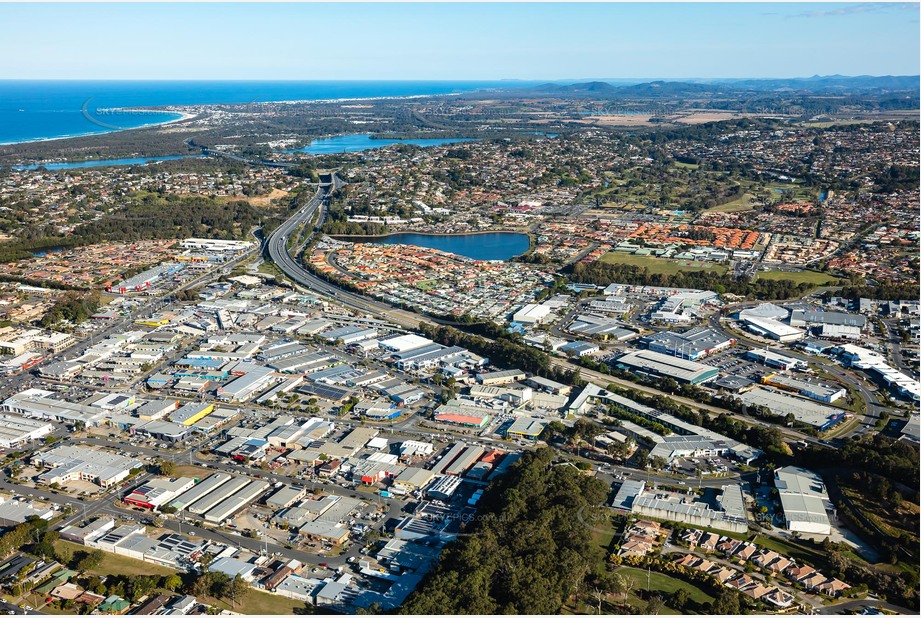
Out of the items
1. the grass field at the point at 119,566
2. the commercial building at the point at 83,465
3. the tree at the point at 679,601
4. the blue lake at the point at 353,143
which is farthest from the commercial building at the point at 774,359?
the blue lake at the point at 353,143

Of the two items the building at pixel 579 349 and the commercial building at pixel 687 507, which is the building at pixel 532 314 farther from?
the commercial building at pixel 687 507

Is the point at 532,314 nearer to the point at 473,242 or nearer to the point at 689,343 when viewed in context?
the point at 689,343

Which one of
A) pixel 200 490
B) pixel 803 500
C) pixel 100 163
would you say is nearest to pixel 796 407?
pixel 803 500

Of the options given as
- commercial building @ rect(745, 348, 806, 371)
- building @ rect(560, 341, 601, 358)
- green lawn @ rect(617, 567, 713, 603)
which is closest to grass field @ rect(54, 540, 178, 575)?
green lawn @ rect(617, 567, 713, 603)

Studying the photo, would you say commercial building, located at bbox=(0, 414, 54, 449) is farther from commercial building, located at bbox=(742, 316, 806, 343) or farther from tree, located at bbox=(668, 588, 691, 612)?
commercial building, located at bbox=(742, 316, 806, 343)

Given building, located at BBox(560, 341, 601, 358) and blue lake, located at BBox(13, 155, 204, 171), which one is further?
blue lake, located at BBox(13, 155, 204, 171)
